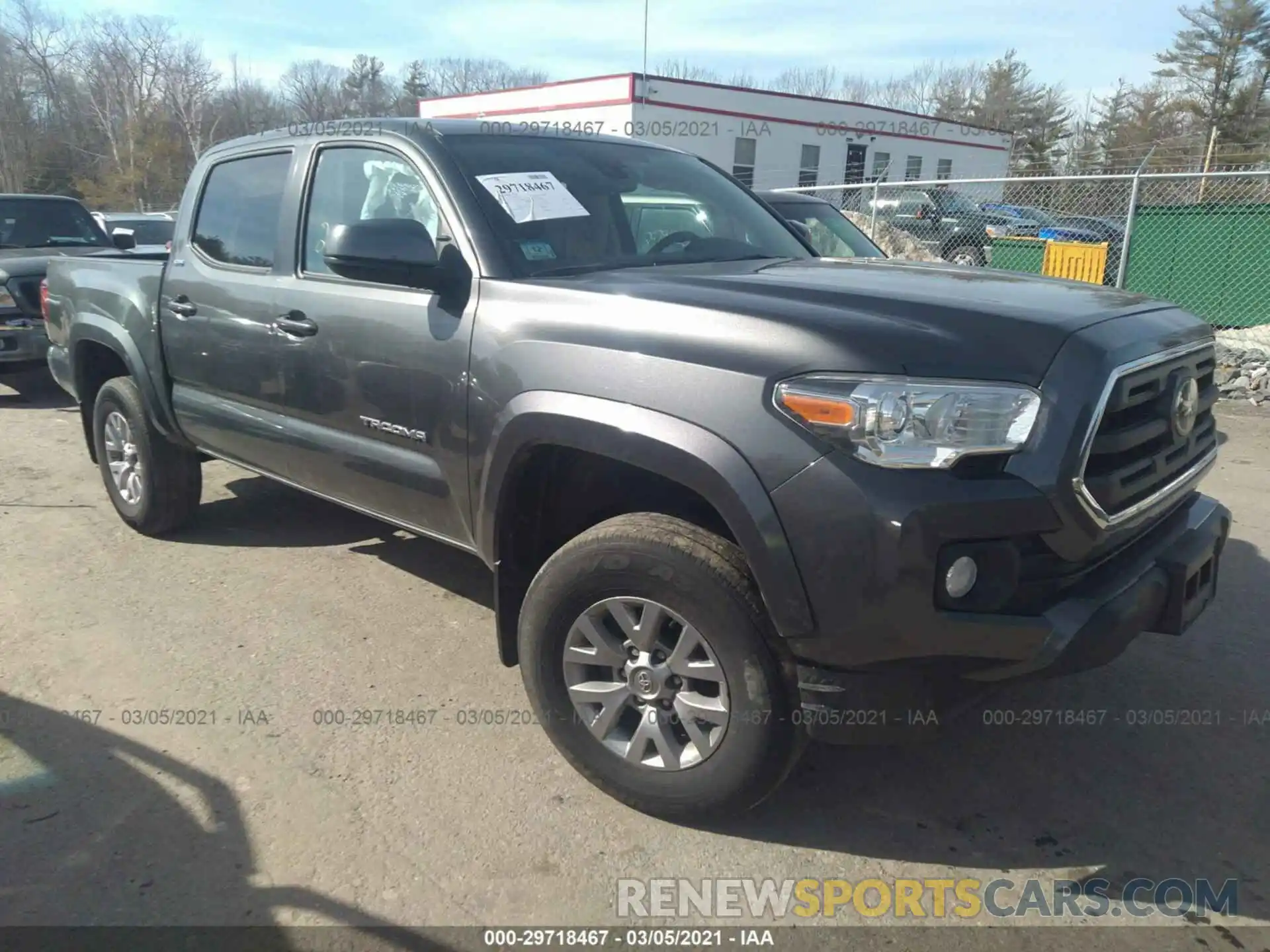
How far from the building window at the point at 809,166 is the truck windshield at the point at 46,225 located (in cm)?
2980

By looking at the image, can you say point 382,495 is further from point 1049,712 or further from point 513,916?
point 1049,712

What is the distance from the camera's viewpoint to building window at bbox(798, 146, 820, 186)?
1439 inches

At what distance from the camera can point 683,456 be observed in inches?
95.1

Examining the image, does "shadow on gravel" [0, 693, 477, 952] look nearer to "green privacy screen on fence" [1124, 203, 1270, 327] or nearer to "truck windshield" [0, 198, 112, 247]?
"truck windshield" [0, 198, 112, 247]

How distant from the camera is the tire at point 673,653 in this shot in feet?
8.10

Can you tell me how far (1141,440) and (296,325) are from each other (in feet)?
9.41

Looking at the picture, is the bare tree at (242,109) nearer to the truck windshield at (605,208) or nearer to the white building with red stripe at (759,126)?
the white building with red stripe at (759,126)

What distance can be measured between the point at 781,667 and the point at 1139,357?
4.00 ft

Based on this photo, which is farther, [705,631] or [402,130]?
[402,130]

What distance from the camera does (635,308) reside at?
8.64 ft

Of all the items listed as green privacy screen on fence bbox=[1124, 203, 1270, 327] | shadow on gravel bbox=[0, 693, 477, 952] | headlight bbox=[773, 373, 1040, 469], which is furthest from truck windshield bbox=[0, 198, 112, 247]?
green privacy screen on fence bbox=[1124, 203, 1270, 327]

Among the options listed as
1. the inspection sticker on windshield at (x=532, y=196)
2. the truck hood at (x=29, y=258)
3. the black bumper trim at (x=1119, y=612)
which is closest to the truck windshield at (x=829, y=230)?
the inspection sticker on windshield at (x=532, y=196)

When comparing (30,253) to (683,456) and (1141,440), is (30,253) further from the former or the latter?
(1141,440)

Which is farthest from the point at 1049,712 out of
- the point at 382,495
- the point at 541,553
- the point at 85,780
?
the point at 85,780
